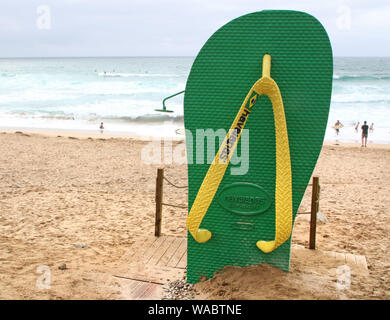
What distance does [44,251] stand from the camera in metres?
3.99

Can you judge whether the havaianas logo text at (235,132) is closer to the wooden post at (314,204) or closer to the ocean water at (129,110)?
the wooden post at (314,204)

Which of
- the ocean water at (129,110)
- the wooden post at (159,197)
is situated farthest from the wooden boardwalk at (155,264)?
the ocean water at (129,110)

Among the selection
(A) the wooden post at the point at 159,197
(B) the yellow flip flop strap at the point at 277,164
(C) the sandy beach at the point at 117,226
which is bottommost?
(C) the sandy beach at the point at 117,226

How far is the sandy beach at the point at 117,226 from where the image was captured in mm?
2971

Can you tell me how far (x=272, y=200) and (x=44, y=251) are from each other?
2.57 metres

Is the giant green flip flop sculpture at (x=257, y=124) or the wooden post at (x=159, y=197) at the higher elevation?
the giant green flip flop sculpture at (x=257, y=124)

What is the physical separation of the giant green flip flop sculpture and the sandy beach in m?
0.34

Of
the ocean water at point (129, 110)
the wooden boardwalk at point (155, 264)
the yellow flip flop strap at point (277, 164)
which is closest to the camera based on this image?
the yellow flip flop strap at point (277, 164)

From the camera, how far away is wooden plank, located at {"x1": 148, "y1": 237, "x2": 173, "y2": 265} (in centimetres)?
372

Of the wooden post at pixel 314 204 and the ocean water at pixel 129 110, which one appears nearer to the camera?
the wooden post at pixel 314 204

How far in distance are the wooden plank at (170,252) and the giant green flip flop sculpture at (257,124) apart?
0.63 metres

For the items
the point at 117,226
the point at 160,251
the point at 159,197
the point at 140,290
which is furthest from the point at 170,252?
the point at 117,226

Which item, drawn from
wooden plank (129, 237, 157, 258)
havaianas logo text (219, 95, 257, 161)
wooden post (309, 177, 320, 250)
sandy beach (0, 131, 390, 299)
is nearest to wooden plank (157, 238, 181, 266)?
wooden plank (129, 237, 157, 258)
